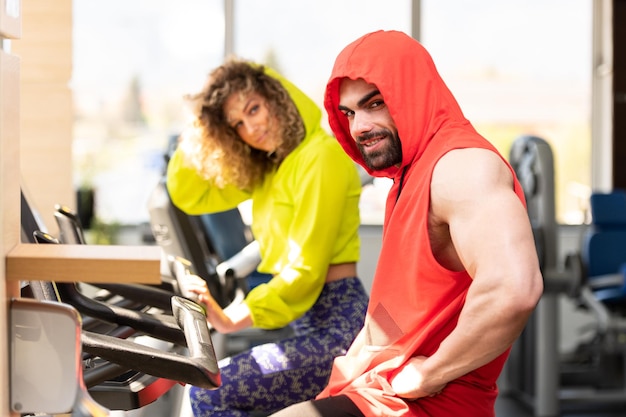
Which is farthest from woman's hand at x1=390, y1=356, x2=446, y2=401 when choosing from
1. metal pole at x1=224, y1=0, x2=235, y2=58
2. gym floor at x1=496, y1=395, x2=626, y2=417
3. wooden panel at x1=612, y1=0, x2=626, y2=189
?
wooden panel at x1=612, y1=0, x2=626, y2=189

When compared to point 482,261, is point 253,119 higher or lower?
higher

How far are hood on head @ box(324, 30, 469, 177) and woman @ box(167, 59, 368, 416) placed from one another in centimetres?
65

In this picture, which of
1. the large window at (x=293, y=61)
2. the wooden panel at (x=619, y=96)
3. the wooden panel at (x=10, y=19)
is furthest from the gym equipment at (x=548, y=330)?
the wooden panel at (x=10, y=19)

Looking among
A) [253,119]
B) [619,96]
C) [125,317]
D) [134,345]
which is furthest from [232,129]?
[619,96]

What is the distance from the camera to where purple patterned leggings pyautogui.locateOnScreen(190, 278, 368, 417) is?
2.12 m

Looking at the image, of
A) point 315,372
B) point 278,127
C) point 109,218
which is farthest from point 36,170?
point 109,218

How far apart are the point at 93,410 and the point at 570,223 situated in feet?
18.1

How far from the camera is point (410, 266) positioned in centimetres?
156

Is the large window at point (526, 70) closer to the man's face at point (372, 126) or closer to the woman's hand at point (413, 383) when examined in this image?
the man's face at point (372, 126)

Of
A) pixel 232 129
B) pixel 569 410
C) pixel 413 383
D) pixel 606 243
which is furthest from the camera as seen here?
pixel 606 243

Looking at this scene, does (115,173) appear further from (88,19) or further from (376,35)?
(376,35)

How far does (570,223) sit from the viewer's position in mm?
6172

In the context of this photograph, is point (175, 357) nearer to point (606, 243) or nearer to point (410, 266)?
point (410, 266)

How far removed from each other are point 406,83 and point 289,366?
816 mm
